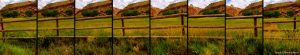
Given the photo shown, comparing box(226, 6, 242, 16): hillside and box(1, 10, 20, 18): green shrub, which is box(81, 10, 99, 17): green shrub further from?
box(226, 6, 242, 16): hillside

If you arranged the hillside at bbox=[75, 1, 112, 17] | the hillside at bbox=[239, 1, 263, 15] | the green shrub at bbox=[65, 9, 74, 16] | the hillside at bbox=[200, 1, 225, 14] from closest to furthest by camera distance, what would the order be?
the hillside at bbox=[239, 1, 263, 15] → the hillside at bbox=[200, 1, 225, 14] → the hillside at bbox=[75, 1, 112, 17] → the green shrub at bbox=[65, 9, 74, 16]

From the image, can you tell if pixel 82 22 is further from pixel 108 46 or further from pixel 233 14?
pixel 233 14

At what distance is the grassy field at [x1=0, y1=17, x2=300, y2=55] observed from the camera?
199 inches

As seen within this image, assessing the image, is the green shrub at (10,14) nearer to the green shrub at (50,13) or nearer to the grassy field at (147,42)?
the grassy field at (147,42)

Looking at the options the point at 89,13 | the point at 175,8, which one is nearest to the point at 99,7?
the point at 89,13

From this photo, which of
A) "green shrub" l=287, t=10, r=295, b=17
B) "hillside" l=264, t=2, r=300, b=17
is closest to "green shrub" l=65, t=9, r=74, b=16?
"hillside" l=264, t=2, r=300, b=17


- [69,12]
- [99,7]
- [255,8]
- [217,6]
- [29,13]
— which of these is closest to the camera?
[255,8]

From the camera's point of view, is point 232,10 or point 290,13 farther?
point 290,13

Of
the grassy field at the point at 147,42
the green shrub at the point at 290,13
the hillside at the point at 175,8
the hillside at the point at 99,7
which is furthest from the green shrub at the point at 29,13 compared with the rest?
the green shrub at the point at 290,13

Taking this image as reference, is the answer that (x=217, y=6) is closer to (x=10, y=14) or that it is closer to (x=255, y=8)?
(x=255, y=8)

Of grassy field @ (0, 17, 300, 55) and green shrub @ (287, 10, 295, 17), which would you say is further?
grassy field @ (0, 17, 300, 55)

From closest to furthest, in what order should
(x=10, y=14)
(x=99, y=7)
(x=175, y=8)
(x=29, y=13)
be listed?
(x=175, y=8) < (x=99, y=7) < (x=29, y=13) < (x=10, y=14)

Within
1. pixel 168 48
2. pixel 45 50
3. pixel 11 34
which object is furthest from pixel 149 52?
pixel 11 34

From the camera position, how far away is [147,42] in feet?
17.1
